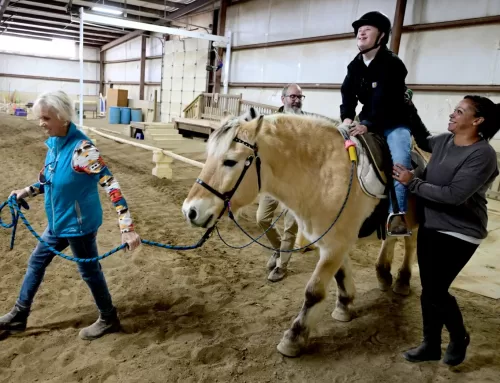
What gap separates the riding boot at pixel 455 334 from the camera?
2.12 m

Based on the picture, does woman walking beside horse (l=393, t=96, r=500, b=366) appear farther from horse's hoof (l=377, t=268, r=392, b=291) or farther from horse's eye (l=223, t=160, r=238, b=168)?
horse's hoof (l=377, t=268, r=392, b=291)

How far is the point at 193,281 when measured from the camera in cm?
340

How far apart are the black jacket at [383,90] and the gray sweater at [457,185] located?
17.6 inches

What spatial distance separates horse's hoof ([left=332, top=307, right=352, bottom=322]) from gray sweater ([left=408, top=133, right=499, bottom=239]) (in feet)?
3.65

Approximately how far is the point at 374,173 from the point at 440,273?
0.72 metres

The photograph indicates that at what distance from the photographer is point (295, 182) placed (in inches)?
89.1

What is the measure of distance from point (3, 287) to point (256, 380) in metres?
2.43

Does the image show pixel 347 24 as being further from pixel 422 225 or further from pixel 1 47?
pixel 1 47

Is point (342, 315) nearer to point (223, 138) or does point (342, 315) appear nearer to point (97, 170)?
point (223, 138)

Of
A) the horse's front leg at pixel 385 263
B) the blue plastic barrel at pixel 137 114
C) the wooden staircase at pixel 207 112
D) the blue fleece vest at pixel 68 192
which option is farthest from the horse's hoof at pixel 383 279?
the blue plastic barrel at pixel 137 114

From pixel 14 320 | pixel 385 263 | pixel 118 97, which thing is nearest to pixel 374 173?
pixel 385 263

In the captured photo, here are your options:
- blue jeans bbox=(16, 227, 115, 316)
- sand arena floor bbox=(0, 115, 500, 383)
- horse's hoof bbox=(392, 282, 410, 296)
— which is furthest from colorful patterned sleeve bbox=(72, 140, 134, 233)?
horse's hoof bbox=(392, 282, 410, 296)

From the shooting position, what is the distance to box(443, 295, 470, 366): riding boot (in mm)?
2119

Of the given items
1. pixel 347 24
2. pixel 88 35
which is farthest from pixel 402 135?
pixel 88 35
